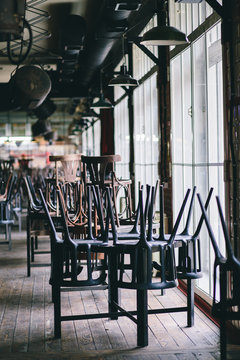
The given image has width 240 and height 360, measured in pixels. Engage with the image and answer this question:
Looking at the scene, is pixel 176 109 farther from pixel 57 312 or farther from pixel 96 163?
pixel 57 312

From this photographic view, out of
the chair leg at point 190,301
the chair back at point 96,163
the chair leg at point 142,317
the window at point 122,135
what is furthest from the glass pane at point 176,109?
the window at point 122,135

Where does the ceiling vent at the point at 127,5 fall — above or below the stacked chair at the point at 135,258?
above

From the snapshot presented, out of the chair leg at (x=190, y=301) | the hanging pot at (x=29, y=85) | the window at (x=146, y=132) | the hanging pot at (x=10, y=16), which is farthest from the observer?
the hanging pot at (x=29, y=85)

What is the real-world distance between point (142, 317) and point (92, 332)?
0.51 metres

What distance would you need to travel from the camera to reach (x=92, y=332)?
3.54 m

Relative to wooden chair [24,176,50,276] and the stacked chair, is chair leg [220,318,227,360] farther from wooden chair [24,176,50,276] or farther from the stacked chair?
wooden chair [24,176,50,276]

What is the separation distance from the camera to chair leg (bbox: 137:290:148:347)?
10.3 ft

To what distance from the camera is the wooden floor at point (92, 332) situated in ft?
10.2

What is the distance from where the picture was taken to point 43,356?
3053mm

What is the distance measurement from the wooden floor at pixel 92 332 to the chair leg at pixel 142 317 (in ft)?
0.17

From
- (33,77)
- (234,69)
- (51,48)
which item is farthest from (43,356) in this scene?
(51,48)

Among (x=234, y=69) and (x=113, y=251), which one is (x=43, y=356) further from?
(x=234, y=69)

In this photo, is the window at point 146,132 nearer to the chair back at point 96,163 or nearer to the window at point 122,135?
the window at point 122,135

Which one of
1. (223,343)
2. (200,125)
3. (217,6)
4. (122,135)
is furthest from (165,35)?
(122,135)
